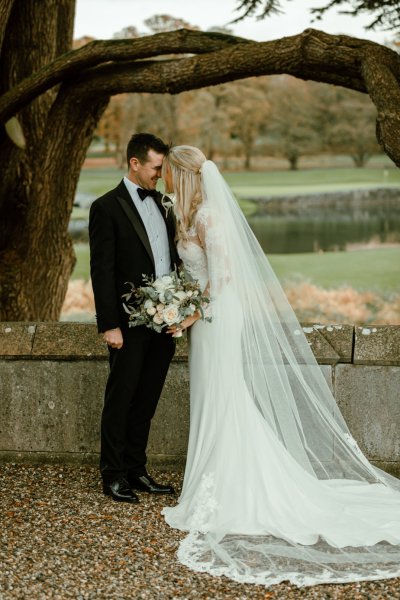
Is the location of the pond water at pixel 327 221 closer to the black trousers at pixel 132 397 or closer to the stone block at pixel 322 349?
the stone block at pixel 322 349

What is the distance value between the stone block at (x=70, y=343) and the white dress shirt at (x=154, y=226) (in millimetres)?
719

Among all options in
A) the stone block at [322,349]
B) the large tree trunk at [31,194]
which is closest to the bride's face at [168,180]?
the stone block at [322,349]

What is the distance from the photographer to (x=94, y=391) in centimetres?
517

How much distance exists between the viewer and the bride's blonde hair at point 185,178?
4402 millimetres

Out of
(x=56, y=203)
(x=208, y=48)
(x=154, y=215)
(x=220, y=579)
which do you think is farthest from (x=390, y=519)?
(x=56, y=203)

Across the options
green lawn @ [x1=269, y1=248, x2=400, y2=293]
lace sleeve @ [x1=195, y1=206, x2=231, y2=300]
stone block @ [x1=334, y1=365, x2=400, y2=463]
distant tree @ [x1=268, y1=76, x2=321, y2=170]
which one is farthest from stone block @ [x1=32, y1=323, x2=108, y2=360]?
green lawn @ [x1=269, y1=248, x2=400, y2=293]

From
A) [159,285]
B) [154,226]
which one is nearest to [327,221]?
[154,226]

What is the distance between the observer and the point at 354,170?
16.1 m

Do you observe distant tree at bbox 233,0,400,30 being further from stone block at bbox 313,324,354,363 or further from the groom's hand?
the groom's hand

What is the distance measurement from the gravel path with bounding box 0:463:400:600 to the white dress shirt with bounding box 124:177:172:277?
1.30m

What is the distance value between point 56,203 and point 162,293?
2928 mm

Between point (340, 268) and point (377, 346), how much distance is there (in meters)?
11.7

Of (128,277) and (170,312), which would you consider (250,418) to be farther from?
(128,277)

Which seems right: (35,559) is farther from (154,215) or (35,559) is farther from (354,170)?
(354,170)
